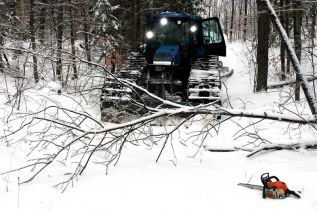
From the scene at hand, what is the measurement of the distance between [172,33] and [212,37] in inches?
57.7

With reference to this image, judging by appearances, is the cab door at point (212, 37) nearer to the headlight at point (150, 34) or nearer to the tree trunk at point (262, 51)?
the tree trunk at point (262, 51)

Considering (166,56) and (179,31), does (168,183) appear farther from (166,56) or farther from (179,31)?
(179,31)

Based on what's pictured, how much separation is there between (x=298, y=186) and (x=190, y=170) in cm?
134

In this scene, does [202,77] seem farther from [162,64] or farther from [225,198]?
[225,198]

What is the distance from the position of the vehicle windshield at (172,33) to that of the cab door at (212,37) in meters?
0.82

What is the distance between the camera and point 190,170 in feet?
16.7

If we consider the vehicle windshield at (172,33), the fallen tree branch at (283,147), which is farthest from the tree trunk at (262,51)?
the fallen tree branch at (283,147)

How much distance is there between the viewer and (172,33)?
1173 cm

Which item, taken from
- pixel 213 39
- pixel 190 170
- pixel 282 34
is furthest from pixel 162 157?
pixel 213 39

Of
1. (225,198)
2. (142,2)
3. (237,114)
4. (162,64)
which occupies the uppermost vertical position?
(142,2)

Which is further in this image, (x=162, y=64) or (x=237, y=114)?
(x=162, y=64)

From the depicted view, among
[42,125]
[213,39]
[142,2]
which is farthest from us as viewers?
[142,2]

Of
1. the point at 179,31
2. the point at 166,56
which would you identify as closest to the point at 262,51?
the point at 179,31


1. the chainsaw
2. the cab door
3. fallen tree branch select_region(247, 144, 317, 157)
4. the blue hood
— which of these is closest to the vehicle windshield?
the blue hood
